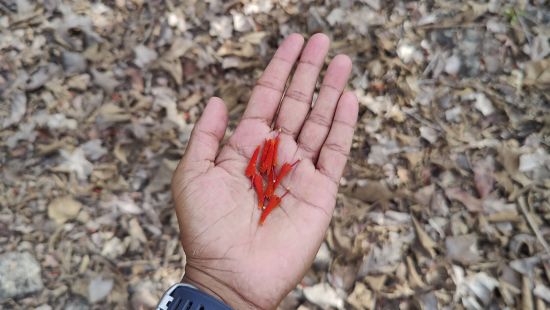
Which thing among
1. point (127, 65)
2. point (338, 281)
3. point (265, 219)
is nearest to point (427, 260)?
point (338, 281)

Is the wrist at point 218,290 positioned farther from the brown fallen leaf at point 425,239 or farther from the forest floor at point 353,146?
the brown fallen leaf at point 425,239

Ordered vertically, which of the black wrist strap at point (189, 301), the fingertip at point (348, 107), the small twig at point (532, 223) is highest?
the fingertip at point (348, 107)

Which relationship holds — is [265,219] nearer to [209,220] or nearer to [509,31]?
[209,220]

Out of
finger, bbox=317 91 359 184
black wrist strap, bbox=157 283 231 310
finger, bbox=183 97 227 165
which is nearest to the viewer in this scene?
black wrist strap, bbox=157 283 231 310

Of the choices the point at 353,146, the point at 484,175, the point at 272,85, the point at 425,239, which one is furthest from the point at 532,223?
the point at 272,85

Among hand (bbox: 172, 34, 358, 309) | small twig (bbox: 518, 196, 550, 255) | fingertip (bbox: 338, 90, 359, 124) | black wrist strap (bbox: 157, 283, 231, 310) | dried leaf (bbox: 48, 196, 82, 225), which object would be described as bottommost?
dried leaf (bbox: 48, 196, 82, 225)

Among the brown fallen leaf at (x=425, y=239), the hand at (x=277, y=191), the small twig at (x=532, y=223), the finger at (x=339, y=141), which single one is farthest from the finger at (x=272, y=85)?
the small twig at (x=532, y=223)

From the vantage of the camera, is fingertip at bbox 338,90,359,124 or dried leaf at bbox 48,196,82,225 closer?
fingertip at bbox 338,90,359,124

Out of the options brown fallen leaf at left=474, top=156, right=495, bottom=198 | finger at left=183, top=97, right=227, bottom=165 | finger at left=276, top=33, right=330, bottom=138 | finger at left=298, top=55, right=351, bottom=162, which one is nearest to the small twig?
brown fallen leaf at left=474, top=156, right=495, bottom=198

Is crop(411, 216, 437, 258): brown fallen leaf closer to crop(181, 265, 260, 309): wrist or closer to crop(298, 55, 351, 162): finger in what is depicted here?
crop(298, 55, 351, 162): finger
